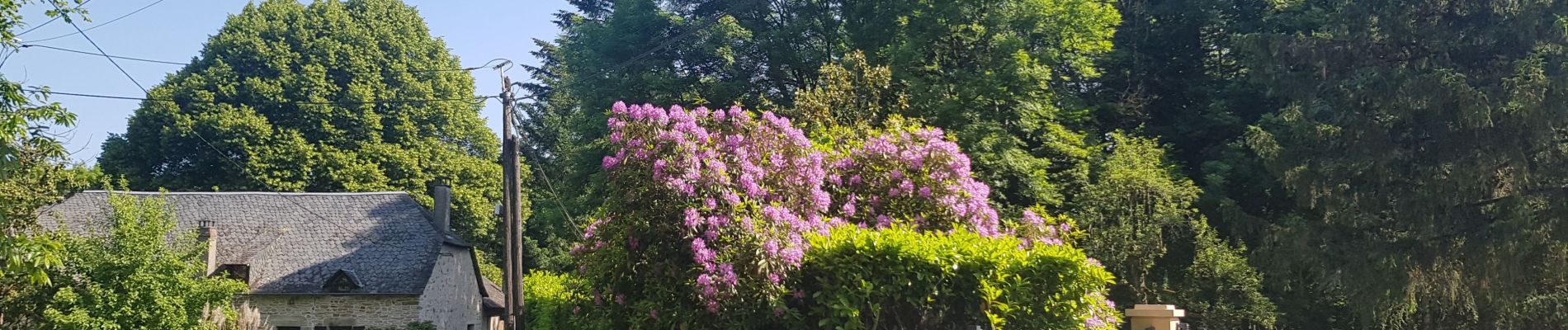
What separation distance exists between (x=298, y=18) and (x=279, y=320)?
44.0ft

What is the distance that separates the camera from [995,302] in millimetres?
11016

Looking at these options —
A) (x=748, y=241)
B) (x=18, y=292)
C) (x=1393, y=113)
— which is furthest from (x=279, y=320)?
(x=1393, y=113)

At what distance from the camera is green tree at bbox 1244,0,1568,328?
17812mm

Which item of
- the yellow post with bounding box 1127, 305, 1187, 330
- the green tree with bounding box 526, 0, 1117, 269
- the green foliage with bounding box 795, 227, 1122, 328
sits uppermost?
the green tree with bounding box 526, 0, 1117, 269

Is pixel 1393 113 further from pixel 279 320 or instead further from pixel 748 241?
pixel 279 320

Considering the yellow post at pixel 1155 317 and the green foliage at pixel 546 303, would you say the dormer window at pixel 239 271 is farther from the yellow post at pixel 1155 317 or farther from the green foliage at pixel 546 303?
the yellow post at pixel 1155 317

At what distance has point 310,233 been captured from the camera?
1183 inches

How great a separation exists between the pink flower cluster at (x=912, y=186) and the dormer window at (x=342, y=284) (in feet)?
56.6

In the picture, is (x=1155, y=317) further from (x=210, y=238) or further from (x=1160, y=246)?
(x=210, y=238)

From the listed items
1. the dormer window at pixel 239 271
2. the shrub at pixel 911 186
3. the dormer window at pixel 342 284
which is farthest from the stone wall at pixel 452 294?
the shrub at pixel 911 186

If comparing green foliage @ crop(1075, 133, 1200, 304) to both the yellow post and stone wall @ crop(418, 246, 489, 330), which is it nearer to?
the yellow post

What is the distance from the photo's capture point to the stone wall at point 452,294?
29094mm

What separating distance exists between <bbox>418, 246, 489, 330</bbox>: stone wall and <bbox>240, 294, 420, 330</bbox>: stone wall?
43cm

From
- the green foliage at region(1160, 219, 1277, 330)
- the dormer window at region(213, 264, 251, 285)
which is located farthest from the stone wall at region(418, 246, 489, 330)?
the green foliage at region(1160, 219, 1277, 330)
